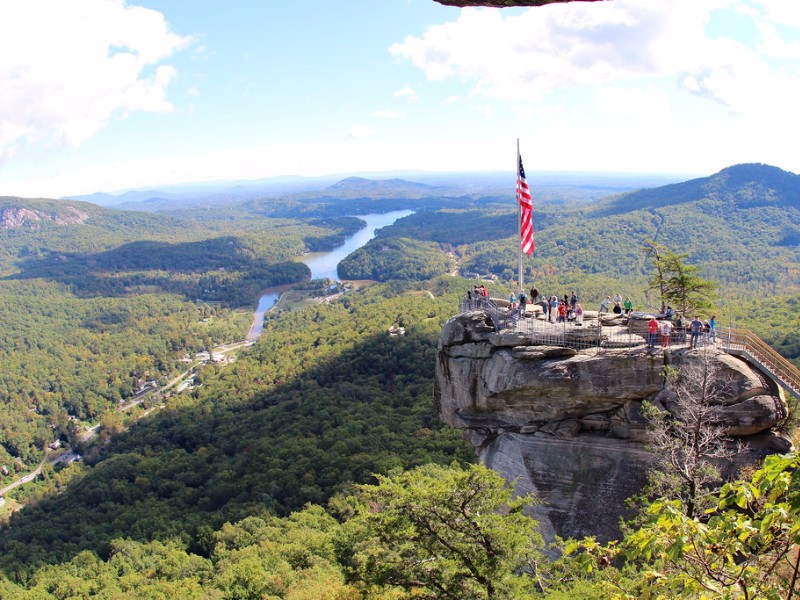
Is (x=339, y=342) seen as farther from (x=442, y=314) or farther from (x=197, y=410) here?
(x=197, y=410)

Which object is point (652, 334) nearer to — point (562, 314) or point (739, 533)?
point (562, 314)

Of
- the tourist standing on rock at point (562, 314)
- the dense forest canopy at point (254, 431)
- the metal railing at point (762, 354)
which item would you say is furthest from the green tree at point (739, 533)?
the tourist standing on rock at point (562, 314)

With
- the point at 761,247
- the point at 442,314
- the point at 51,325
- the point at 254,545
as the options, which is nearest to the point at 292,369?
the point at 442,314

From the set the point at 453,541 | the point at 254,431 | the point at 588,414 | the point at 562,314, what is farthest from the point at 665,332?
the point at 254,431

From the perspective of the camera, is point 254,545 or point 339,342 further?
point 339,342

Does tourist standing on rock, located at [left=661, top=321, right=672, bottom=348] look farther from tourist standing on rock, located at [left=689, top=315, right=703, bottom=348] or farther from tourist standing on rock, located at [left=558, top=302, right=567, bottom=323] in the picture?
tourist standing on rock, located at [left=558, top=302, right=567, bottom=323]

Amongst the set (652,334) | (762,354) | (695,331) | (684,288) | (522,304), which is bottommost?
(762,354)
